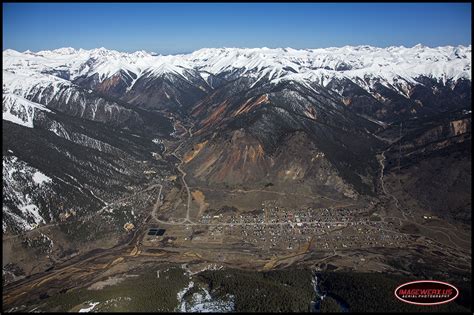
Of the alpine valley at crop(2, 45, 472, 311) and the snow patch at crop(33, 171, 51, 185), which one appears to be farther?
the snow patch at crop(33, 171, 51, 185)

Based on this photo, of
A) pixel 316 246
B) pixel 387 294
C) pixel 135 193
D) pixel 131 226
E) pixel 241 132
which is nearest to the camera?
pixel 387 294

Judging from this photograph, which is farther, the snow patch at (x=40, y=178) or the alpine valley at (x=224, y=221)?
the snow patch at (x=40, y=178)

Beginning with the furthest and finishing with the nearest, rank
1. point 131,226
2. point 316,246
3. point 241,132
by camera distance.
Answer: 1. point 241,132
2. point 131,226
3. point 316,246

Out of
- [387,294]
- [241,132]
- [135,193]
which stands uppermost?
[241,132]

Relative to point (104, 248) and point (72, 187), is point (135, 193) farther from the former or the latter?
point (104, 248)

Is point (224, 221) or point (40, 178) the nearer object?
point (40, 178)

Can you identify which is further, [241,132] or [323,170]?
[241,132]

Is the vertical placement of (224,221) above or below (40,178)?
below

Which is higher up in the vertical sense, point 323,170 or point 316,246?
point 323,170

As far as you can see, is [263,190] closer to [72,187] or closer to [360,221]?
[360,221]

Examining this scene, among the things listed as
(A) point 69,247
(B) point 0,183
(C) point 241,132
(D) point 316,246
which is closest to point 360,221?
(D) point 316,246
